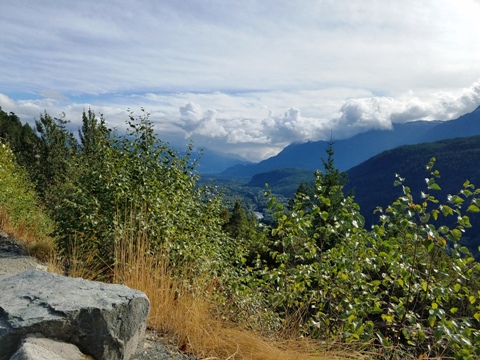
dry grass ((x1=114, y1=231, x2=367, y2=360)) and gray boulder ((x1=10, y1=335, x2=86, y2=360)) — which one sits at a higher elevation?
gray boulder ((x1=10, y1=335, x2=86, y2=360))

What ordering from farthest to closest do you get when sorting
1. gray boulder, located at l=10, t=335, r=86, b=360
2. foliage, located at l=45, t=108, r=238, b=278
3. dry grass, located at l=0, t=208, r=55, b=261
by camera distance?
dry grass, located at l=0, t=208, r=55, b=261 < foliage, located at l=45, t=108, r=238, b=278 < gray boulder, located at l=10, t=335, r=86, b=360

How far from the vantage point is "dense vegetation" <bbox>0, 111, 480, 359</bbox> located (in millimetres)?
4031

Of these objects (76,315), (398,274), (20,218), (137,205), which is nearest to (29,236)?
(20,218)

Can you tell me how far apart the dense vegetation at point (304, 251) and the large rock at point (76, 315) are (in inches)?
62.2

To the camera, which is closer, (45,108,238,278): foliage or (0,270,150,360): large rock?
(0,270,150,360): large rock

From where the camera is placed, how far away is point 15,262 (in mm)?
7879

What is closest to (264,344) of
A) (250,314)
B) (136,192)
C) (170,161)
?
(250,314)

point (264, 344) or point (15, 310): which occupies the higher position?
point (15, 310)

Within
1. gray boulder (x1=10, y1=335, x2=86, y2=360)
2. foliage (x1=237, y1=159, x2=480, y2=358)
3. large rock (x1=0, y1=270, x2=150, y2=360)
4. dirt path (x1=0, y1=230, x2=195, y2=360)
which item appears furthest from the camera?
dirt path (x1=0, y1=230, x2=195, y2=360)

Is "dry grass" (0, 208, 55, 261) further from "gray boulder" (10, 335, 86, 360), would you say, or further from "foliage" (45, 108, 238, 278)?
"gray boulder" (10, 335, 86, 360)

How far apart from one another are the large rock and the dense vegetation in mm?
1580

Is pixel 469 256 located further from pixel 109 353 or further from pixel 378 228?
pixel 109 353

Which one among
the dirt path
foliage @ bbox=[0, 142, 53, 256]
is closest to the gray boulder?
the dirt path

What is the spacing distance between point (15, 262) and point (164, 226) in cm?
321
